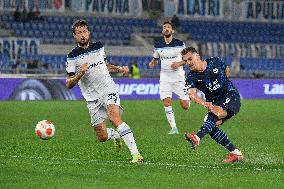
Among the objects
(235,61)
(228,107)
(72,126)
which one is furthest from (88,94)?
(235,61)

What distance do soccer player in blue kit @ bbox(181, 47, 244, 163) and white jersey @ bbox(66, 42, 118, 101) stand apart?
1.42m

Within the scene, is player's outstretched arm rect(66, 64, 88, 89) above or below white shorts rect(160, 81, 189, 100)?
above

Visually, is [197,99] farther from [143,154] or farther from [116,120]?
[143,154]

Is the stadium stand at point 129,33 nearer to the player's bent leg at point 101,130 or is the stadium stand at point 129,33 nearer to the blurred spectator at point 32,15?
the blurred spectator at point 32,15

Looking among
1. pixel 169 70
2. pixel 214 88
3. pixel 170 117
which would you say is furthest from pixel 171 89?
pixel 214 88

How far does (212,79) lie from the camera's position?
A: 14.3 m

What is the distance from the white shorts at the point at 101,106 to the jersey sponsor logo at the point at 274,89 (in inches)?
1043

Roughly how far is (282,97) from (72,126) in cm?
1981

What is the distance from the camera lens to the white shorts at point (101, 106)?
1463 centimetres

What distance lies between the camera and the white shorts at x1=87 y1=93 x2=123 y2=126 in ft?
48.0

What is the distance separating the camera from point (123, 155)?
613 inches

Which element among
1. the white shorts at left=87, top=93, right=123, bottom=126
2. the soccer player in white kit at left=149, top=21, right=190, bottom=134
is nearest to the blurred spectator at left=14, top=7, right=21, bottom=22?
the soccer player in white kit at left=149, top=21, right=190, bottom=134

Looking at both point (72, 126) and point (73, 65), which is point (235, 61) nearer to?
point (72, 126)

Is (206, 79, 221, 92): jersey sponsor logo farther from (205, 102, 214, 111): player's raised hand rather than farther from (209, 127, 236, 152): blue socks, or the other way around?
(209, 127, 236, 152): blue socks
